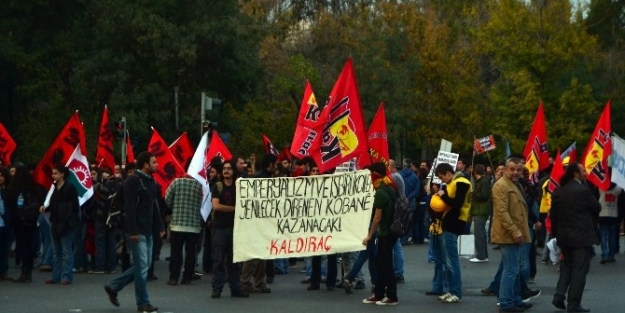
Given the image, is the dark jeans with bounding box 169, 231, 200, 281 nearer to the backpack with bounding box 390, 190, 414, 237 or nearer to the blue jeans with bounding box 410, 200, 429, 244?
the backpack with bounding box 390, 190, 414, 237

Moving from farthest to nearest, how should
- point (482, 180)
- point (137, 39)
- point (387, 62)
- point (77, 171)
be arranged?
Answer: point (387, 62) < point (137, 39) < point (482, 180) < point (77, 171)

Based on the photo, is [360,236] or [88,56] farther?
[88,56]

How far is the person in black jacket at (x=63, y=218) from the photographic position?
18.1 meters

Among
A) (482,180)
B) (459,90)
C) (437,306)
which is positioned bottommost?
(437,306)

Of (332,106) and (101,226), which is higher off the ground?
(332,106)

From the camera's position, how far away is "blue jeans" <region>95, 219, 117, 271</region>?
66.4ft

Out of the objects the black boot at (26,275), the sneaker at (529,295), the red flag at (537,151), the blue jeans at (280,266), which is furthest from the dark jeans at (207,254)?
the red flag at (537,151)

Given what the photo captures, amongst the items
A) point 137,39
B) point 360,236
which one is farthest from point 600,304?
point 137,39

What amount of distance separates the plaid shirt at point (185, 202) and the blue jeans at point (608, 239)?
25.5 ft

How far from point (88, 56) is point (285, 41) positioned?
21.3 metres

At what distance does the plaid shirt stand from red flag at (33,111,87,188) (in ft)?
7.44

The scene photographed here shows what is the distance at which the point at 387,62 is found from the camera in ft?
188

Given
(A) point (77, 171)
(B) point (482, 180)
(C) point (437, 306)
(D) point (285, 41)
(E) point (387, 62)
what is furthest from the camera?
(D) point (285, 41)

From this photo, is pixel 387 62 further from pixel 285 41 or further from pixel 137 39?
pixel 137 39
